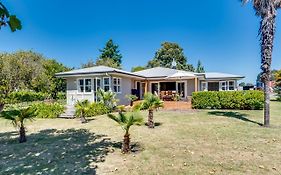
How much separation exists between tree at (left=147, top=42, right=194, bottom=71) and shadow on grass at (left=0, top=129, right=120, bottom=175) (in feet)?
174

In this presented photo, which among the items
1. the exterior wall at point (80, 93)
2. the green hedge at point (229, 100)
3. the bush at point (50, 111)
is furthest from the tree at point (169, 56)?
the bush at point (50, 111)

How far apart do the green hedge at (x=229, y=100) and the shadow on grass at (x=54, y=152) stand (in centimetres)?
1193

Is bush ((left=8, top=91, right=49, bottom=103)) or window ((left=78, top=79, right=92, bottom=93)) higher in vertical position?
window ((left=78, top=79, right=92, bottom=93))

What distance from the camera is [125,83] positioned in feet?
83.7

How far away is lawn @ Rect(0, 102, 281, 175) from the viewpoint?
6562 mm

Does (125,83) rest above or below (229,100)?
above

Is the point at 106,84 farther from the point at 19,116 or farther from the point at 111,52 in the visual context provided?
the point at 111,52

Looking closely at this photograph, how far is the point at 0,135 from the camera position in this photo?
1208 centimetres

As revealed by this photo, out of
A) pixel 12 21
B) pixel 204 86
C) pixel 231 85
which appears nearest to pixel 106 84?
pixel 204 86

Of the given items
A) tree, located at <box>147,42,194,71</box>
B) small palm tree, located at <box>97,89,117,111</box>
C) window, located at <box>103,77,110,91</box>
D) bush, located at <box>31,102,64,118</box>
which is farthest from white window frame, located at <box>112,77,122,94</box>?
tree, located at <box>147,42,194,71</box>

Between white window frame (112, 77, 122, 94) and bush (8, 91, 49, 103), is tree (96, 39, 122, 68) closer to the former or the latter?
bush (8, 91, 49, 103)

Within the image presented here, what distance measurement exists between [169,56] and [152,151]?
56.7 m

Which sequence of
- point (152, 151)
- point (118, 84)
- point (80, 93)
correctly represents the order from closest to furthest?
point (152, 151) → point (80, 93) → point (118, 84)

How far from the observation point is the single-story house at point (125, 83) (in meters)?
22.2
